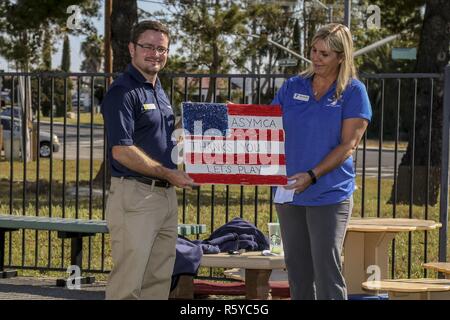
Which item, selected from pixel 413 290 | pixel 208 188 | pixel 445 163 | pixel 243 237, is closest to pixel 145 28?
pixel 413 290

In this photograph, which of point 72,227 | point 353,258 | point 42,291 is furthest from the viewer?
point 42,291

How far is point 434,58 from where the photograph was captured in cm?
1895

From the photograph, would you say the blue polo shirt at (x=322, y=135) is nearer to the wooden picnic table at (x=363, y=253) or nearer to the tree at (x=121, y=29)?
the wooden picnic table at (x=363, y=253)

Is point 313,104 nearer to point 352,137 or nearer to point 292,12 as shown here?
point 352,137

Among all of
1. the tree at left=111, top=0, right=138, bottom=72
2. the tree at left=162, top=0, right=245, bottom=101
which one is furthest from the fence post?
the tree at left=162, top=0, right=245, bottom=101

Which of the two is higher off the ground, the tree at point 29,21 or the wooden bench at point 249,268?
the tree at point 29,21

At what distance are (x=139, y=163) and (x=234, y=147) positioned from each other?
2.38 ft

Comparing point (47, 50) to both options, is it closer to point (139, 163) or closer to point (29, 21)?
point (29, 21)

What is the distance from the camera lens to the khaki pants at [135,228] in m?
5.87

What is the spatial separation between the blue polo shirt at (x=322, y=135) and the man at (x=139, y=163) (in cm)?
61

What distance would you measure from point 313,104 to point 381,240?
8.24 feet

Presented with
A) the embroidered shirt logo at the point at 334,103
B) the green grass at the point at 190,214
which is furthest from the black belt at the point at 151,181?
the green grass at the point at 190,214

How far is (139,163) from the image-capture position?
5.74 m

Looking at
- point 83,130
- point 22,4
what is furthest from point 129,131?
point 83,130
